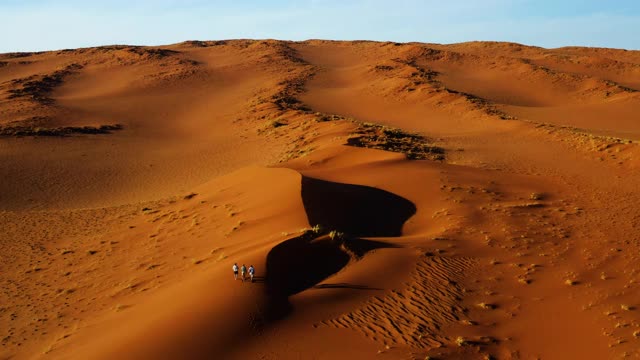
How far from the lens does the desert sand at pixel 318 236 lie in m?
8.46

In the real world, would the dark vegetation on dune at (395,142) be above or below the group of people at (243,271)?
above

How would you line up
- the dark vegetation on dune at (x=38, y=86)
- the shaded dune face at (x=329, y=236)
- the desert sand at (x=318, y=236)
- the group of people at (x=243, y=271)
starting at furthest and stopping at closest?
the dark vegetation on dune at (x=38, y=86), the shaded dune face at (x=329, y=236), the group of people at (x=243, y=271), the desert sand at (x=318, y=236)

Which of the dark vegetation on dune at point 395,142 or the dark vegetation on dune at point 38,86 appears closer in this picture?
the dark vegetation on dune at point 395,142

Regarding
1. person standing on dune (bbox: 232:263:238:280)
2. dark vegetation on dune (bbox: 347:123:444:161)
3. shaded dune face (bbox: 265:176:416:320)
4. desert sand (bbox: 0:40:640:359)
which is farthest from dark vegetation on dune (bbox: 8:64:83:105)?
person standing on dune (bbox: 232:263:238:280)

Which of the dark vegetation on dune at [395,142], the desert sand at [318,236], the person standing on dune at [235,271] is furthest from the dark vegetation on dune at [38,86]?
the person standing on dune at [235,271]

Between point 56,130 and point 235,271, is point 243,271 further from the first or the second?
point 56,130

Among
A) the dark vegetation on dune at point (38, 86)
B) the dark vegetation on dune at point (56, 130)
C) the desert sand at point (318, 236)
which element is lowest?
the desert sand at point (318, 236)

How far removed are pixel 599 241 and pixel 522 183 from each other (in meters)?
4.38

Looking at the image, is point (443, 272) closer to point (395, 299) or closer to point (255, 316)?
point (395, 299)

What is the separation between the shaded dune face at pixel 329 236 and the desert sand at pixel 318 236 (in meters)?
0.04

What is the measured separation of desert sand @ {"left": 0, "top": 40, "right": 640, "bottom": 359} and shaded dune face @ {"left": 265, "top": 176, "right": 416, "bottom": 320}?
0.14 feet

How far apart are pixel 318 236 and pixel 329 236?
233mm

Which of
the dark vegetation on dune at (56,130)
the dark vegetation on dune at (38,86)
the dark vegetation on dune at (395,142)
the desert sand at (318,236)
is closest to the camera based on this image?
the desert sand at (318,236)

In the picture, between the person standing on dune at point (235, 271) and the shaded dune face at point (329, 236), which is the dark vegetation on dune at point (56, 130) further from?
the person standing on dune at point (235, 271)
